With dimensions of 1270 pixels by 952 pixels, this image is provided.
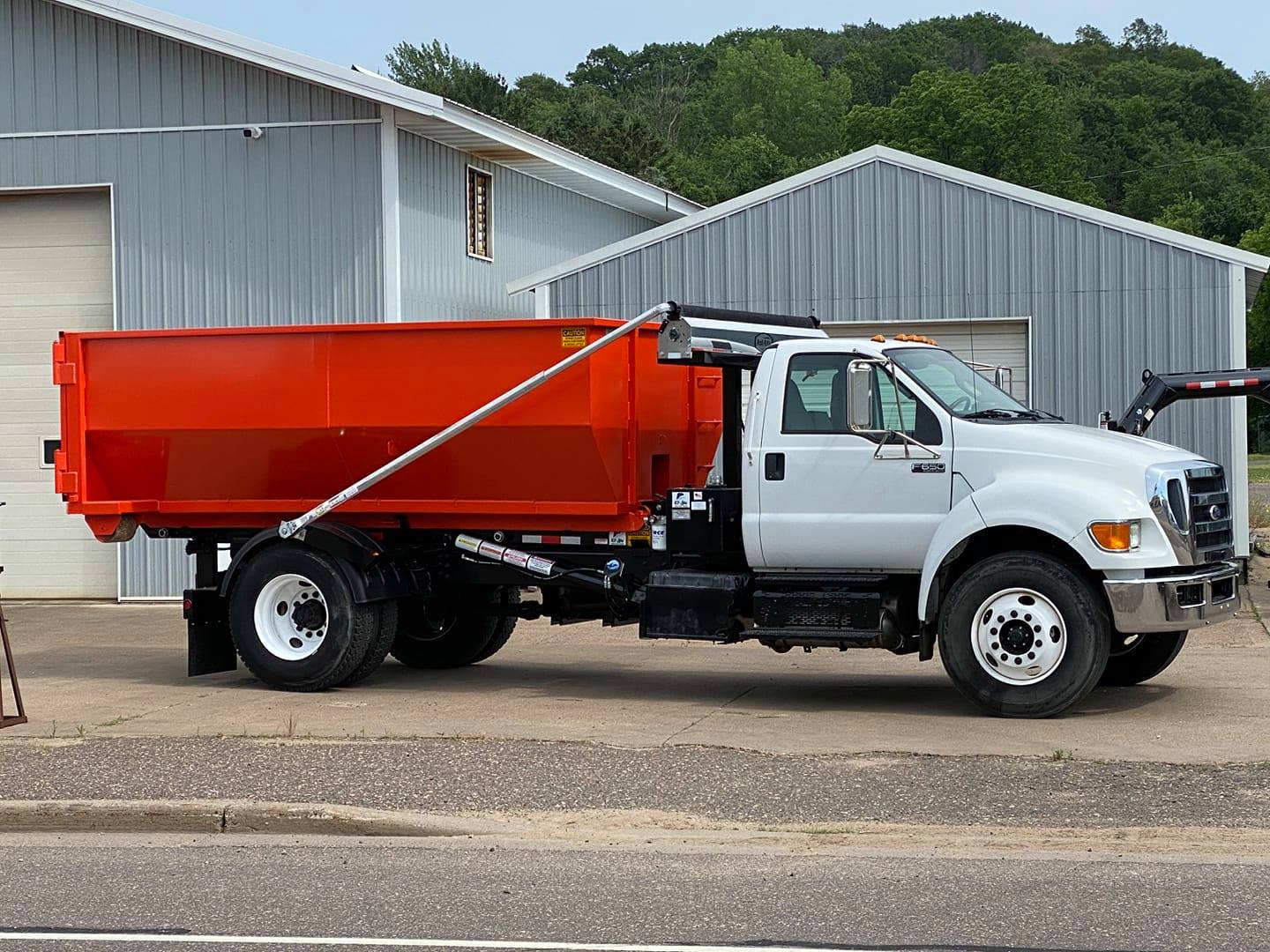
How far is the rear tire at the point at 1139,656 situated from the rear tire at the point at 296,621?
17.5 ft

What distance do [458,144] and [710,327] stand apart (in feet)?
29.2

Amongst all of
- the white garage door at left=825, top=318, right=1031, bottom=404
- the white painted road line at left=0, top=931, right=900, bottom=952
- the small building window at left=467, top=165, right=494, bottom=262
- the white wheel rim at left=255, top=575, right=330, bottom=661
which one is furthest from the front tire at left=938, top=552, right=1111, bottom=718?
the small building window at left=467, top=165, right=494, bottom=262

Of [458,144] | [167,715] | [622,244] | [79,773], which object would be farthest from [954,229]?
[79,773]

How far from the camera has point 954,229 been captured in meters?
19.6

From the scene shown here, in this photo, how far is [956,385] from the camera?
12.0 meters

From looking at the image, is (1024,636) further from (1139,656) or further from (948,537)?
(1139,656)

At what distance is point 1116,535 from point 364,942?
605 cm

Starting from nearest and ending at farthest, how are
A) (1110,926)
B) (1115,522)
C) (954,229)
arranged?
(1110,926) → (1115,522) → (954,229)

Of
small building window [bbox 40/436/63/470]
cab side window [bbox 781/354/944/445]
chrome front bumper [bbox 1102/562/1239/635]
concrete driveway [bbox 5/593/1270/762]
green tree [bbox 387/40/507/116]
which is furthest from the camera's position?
green tree [bbox 387/40/507/116]

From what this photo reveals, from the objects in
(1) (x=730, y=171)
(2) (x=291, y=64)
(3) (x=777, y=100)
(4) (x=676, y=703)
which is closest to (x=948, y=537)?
(4) (x=676, y=703)

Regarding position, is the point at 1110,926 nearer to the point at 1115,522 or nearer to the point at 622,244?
the point at 1115,522

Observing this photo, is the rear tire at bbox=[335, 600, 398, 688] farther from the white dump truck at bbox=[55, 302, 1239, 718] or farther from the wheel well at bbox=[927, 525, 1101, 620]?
the wheel well at bbox=[927, 525, 1101, 620]

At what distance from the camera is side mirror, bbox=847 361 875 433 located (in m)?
11.6

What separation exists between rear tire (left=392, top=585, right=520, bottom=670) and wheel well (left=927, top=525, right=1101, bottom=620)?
4.02 m
